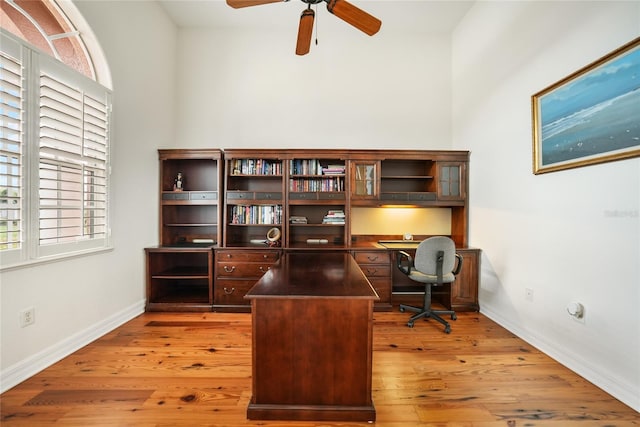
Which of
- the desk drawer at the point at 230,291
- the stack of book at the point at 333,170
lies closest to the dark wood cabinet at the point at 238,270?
the desk drawer at the point at 230,291

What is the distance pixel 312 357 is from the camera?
54.4 inches

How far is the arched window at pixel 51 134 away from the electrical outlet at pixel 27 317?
345mm

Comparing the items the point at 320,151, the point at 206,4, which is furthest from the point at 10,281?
the point at 206,4

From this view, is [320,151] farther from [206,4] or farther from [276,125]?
[206,4]

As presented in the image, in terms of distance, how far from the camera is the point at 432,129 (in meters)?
3.53

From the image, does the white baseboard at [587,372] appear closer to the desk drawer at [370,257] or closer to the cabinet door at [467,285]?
the cabinet door at [467,285]

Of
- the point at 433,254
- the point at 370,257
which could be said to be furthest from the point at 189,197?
the point at 433,254

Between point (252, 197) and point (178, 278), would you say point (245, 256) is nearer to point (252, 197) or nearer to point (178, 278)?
point (252, 197)

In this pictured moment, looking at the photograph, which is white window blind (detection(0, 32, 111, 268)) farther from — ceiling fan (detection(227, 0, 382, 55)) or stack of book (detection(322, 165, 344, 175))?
stack of book (detection(322, 165, 344, 175))

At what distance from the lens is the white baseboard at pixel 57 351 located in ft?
5.41

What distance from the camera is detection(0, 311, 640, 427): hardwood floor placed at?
1435 mm

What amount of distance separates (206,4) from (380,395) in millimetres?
4408

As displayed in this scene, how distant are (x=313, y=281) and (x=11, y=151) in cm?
217

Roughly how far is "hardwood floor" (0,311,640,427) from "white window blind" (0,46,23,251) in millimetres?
1030
